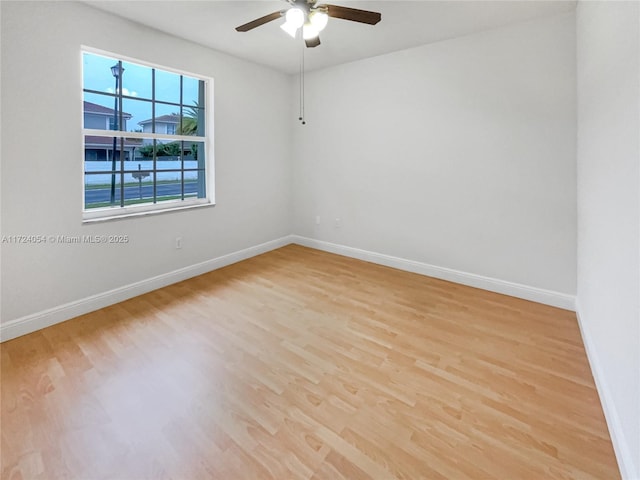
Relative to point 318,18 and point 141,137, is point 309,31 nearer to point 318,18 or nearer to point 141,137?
point 318,18

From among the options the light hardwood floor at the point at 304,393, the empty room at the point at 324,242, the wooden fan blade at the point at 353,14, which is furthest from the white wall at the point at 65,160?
the wooden fan blade at the point at 353,14

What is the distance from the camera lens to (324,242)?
470 cm

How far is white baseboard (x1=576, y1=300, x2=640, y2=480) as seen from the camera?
1.26m

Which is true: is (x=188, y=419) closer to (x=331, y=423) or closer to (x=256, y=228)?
(x=331, y=423)

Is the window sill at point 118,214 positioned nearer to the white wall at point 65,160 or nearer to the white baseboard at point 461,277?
the white wall at point 65,160

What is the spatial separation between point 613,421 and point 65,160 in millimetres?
3964

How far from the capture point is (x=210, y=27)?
2.96 m

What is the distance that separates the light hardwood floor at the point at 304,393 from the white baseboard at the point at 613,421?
0.14 feet

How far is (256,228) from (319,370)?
277 centimetres

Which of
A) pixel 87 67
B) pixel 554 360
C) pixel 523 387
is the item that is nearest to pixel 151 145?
pixel 87 67

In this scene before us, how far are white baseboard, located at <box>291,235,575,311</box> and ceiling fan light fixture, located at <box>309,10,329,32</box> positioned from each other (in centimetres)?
268

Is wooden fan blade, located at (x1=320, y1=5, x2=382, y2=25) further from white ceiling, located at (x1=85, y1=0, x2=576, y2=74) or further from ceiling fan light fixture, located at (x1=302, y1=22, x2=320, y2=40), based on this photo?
white ceiling, located at (x1=85, y1=0, x2=576, y2=74)

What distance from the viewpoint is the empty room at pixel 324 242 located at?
1.49 metres

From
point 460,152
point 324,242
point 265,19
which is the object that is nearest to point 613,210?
point 460,152
